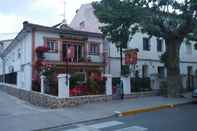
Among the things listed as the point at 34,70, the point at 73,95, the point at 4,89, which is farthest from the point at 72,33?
the point at 4,89

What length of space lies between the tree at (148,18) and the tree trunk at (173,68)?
150mm

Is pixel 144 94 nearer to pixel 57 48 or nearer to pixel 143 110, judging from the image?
pixel 143 110

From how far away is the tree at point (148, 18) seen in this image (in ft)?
66.3

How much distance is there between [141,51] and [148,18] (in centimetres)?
1059

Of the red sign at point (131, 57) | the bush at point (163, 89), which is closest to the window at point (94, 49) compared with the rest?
the red sign at point (131, 57)

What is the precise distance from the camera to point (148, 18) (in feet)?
67.2

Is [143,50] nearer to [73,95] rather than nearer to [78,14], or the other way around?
[78,14]

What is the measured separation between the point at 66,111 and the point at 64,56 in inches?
449

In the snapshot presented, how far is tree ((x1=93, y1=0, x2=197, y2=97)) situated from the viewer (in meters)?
20.2

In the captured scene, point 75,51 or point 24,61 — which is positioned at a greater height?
point 75,51

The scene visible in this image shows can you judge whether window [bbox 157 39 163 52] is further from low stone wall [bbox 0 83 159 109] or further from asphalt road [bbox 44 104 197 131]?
asphalt road [bbox 44 104 197 131]

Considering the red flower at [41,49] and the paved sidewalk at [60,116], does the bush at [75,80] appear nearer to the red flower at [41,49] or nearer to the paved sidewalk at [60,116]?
the paved sidewalk at [60,116]

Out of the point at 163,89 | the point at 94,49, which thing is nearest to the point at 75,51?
the point at 94,49

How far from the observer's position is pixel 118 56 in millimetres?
28984
